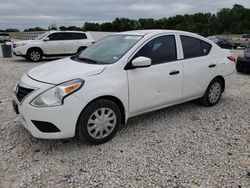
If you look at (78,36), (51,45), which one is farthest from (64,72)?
(78,36)

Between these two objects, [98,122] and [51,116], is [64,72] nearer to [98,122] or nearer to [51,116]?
[51,116]

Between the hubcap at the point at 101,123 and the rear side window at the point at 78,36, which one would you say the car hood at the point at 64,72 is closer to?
the hubcap at the point at 101,123

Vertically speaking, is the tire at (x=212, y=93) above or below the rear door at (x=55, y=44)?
below

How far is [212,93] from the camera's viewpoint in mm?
5020

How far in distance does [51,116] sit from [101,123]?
70cm

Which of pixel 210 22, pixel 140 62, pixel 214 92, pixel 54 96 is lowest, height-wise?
pixel 214 92

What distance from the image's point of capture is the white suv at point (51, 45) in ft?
40.4

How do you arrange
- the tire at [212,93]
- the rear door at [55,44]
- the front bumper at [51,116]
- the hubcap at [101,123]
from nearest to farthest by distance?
the front bumper at [51,116], the hubcap at [101,123], the tire at [212,93], the rear door at [55,44]

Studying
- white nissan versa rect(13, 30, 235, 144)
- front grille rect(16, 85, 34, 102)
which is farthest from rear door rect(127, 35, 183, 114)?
front grille rect(16, 85, 34, 102)

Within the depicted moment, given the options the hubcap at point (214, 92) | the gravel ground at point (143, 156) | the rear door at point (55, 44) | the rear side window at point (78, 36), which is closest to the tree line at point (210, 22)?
the rear side window at point (78, 36)

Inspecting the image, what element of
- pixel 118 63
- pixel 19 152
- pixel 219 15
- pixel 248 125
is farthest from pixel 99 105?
pixel 219 15

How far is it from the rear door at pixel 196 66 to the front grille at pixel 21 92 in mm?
2541

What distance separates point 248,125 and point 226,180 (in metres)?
1.80

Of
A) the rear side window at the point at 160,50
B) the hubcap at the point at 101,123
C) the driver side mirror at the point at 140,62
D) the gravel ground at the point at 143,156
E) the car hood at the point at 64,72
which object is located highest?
the rear side window at the point at 160,50
